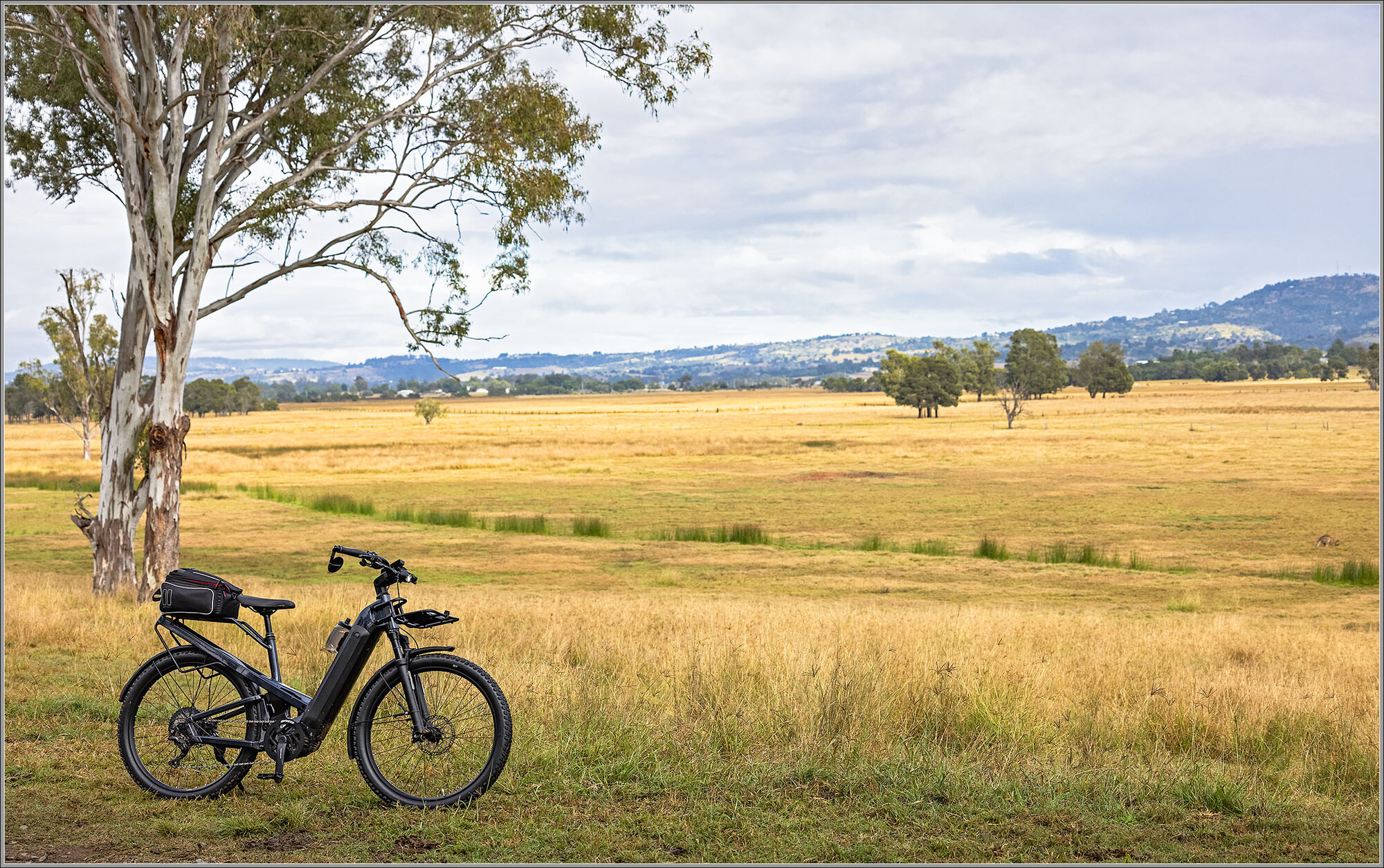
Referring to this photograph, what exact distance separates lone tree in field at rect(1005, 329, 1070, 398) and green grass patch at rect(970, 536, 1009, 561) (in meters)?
96.5

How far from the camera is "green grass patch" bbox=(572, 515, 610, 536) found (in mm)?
34031

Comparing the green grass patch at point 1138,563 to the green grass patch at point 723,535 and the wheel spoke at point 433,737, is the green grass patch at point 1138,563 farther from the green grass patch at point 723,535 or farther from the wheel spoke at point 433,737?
the wheel spoke at point 433,737

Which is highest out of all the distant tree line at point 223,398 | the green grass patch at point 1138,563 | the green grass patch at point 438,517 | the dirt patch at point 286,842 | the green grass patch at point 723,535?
the distant tree line at point 223,398

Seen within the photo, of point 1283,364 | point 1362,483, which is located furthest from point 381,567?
point 1283,364

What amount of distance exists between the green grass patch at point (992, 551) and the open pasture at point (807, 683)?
734 millimetres

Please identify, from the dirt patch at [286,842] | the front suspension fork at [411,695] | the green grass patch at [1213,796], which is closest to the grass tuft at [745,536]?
the green grass patch at [1213,796]

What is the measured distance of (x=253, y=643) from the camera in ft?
39.0

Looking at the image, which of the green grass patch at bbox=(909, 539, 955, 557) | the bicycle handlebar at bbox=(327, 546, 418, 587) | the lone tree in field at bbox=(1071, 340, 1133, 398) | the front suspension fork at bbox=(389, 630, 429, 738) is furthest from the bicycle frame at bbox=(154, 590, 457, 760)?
the lone tree in field at bbox=(1071, 340, 1133, 398)

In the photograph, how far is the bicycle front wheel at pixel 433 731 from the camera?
19.6 feet

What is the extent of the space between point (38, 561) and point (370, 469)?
3572 cm

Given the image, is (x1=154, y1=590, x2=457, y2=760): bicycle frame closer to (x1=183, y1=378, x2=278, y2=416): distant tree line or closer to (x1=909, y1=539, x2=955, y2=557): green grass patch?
(x1=909, y1=539, x2=955, y2=557): green grass patch

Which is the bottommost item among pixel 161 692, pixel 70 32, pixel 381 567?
pixel 161 692

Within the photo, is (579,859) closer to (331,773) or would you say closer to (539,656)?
(331,773)

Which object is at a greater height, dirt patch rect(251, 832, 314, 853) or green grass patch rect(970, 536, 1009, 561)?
dirt patch rect(251, 832, 314, 853)
